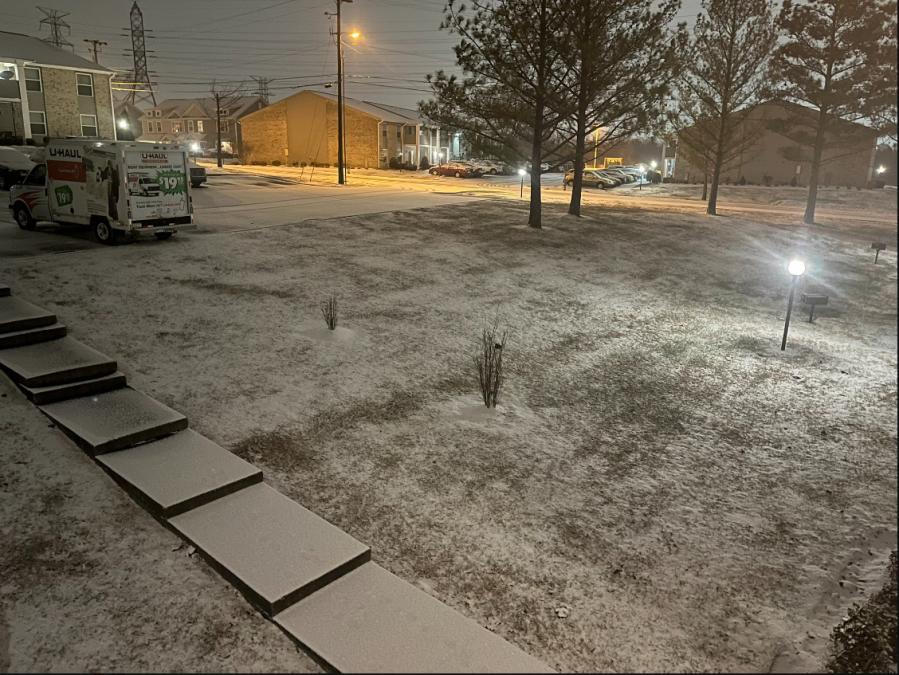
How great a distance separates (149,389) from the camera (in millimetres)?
6906

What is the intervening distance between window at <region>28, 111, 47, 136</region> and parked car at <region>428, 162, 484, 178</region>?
2727 cm

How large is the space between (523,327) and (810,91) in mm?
23255

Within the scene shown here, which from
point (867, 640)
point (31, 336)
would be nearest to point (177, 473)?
point (31, 336)

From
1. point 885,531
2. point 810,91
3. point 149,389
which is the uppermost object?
point 810,91

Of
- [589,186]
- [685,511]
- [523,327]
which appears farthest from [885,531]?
[589,186]

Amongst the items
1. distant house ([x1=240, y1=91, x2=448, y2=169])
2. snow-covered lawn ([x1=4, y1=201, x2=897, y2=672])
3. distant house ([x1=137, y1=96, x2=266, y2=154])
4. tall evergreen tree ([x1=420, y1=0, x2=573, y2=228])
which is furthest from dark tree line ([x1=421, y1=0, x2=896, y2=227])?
distant house ([x1=137, y1=96, x2=266, y2=154])

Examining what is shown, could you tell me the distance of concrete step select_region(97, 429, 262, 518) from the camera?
4.78 m

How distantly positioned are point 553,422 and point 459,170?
1799 inches

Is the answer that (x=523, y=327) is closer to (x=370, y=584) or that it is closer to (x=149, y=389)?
(x=149, y=389)

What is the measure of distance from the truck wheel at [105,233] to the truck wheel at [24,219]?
8.26 feet

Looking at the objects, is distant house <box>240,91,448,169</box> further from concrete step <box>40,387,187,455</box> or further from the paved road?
concrete step <box>40,387,187,455</box>

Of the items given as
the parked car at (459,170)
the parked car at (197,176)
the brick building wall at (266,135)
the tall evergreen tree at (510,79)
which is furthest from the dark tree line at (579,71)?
the brick building wall at (266,135)

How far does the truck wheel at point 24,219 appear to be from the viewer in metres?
15.0

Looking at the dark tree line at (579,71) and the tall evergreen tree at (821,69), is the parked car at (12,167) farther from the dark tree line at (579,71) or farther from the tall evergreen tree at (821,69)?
the tall evergreen tree at (821,69)
